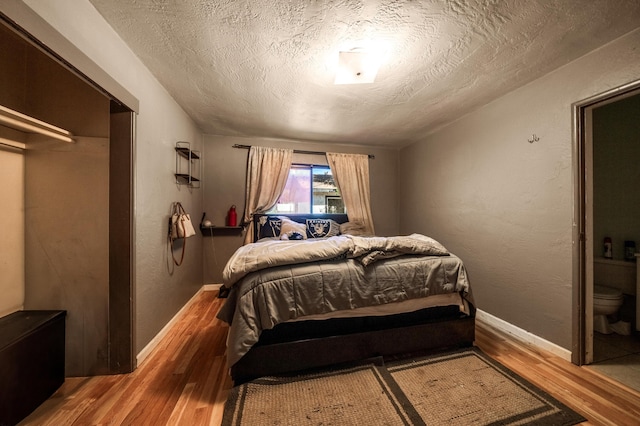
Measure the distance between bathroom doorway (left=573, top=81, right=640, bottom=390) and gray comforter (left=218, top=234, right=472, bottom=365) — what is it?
0.83 meters

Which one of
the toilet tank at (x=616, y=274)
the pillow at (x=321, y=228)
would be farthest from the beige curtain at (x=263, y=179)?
the toilet tank at (x=616, y=274)

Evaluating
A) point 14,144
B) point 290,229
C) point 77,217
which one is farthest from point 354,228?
point 14,144

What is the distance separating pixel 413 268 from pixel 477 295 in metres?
1.37

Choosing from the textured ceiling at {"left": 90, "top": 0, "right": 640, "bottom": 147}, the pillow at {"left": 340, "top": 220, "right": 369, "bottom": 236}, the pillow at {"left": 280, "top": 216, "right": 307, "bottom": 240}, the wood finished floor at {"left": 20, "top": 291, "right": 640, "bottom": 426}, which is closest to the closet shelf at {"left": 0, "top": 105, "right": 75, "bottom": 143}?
the textured ceiling at {"left": 90, "top": 0, "right": 640, "bottom": 147}

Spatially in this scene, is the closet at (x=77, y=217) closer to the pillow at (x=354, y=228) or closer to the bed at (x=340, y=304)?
the bed at (x=340, y=304)

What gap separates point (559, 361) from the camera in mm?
1636

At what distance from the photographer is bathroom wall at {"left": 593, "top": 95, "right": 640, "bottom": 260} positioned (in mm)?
2172

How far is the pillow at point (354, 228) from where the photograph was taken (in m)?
3.45

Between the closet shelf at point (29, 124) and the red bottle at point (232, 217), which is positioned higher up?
the closet shelf at point (29, 124)

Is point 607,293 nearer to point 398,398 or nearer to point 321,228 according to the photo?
point 398,398

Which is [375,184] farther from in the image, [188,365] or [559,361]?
[188,365]

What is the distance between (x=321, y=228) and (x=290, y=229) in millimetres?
496

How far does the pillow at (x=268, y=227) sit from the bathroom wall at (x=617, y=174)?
371 centimetres

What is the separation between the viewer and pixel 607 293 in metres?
1.94
